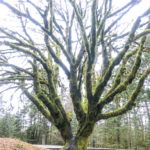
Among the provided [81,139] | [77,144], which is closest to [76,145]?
[77,144]

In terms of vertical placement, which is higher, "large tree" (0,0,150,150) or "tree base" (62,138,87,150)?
"large tree" (0,0,150,150)

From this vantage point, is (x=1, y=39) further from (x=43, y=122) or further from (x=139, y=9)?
(x=43, y=122)

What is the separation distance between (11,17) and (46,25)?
1.24 m

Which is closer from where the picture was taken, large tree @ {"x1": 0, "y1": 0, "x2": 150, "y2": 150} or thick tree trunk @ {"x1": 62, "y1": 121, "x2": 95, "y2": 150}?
large tree @ {"x1": 0, "y1": 0, "x2": 150, "y2": 150}

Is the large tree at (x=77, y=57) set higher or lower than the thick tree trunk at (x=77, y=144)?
higher

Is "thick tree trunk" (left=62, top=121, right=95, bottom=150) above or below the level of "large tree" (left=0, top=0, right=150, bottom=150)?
below

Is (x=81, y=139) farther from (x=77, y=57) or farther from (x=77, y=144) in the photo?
(x=77, y=57)

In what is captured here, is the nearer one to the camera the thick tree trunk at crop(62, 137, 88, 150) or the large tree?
the large tree

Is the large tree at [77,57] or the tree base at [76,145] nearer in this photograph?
the large tree at [77,57]

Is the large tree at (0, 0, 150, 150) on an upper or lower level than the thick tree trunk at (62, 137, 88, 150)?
upper

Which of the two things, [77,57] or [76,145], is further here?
[77,57]

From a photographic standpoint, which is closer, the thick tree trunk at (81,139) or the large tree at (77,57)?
the large tree at (77,57)

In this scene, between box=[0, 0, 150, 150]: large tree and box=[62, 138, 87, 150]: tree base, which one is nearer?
box=[0, 0, 150, 150]: large tree

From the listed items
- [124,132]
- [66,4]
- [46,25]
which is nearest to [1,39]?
[46,25]
